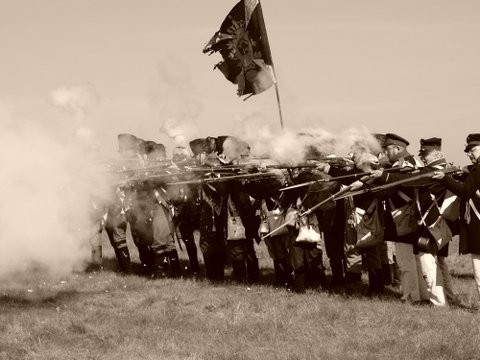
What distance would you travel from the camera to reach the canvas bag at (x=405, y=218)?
1006 centimetres

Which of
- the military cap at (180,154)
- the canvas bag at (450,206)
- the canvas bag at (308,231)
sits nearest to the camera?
the canvas bag at (450,206)

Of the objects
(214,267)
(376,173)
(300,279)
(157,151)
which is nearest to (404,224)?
(376,173)

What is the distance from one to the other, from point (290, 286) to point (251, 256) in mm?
966

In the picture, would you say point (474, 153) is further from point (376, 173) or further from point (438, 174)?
point (376, 173)

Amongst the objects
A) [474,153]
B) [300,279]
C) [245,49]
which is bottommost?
[300,279]

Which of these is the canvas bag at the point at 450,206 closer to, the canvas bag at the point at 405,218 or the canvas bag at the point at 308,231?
the canvas bag at the point at 405,218

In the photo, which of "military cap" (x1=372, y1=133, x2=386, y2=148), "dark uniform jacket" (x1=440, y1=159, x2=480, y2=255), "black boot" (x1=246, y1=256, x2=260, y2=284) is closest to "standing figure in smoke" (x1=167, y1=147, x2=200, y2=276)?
"black boot" (x1=246, y1=256, x2=260, y2=284)

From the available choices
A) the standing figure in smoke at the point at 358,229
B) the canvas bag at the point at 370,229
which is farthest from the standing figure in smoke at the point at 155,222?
the canvas bag at the point at 370,229

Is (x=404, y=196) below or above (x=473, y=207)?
above

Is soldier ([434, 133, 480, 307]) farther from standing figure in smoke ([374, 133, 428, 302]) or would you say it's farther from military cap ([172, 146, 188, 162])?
military cap ([172, 146, 188, 162])

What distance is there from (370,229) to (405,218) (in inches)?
27.9

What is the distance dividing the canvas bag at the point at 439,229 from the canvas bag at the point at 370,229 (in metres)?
0.89

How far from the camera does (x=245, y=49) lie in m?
10.8

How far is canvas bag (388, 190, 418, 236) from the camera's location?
33.0 feet
